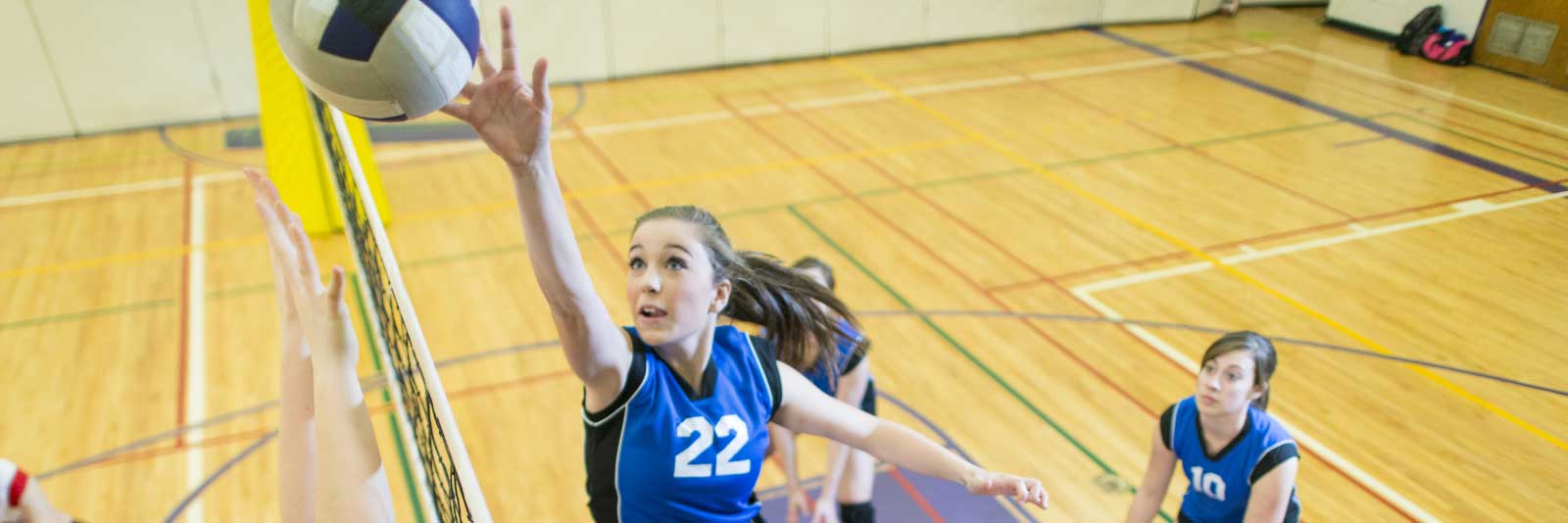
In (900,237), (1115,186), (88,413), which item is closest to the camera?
(88,413)

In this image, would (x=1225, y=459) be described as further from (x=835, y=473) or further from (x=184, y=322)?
(x=184, y=322)

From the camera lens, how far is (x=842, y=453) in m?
4.03

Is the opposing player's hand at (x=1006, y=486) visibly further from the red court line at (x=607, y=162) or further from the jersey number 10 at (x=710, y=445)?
the red court line at (x=607, y=162)

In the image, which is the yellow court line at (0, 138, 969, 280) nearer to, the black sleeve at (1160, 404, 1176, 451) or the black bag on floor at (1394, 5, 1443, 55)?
the black sleeve at (1160, 404, 1176, 451)

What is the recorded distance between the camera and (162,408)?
5562mm

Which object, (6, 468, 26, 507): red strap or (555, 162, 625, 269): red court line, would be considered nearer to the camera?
(6, 468, 26, 507): red strap

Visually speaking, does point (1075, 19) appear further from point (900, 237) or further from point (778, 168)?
point (900, 237)

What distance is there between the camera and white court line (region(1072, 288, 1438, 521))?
190 inches

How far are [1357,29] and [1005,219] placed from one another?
8631mm

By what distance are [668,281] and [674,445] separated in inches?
14.4

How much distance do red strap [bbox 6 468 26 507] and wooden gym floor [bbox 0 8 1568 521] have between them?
2840 millimetres

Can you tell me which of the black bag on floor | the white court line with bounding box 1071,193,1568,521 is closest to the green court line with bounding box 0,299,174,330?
the white court line with bounding box 1071,193,1568,521

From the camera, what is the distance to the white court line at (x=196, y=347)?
5031 millimetres

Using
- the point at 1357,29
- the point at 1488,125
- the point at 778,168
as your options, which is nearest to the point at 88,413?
the point at 778,168
